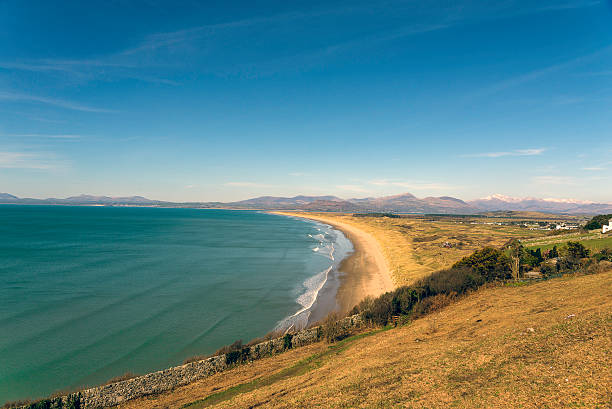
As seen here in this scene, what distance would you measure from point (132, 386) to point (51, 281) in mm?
38090

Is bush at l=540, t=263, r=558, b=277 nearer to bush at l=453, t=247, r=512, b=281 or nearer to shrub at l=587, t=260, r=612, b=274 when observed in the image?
bush at l=453, t=247, r=512, b=281

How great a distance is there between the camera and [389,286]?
139 ft

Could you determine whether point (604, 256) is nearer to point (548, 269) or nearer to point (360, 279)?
point (548, 269)

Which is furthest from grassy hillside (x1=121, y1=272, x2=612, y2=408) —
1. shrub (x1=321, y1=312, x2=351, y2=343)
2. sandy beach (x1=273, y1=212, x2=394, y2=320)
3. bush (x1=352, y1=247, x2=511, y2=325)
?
sandy beach (x1=273, y1=212, x2=394, y2=320)

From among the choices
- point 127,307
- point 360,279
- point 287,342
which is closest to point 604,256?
point 360,279

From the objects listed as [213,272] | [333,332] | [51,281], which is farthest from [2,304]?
[333,332]

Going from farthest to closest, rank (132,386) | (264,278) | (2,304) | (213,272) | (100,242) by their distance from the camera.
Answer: (100,242) < (213,272) < (264,278) < (2,304) < (132,386)

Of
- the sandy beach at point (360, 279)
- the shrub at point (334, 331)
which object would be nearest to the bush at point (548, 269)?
the sandy beach at point (360, 279)

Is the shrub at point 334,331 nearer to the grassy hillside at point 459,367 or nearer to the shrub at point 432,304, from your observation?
the grassy hillside at point 459,367

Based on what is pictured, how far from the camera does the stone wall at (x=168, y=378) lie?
16.7 m

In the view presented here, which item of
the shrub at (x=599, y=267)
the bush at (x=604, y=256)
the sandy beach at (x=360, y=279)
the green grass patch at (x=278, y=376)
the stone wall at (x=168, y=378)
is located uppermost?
the bush at (x=604, y=256)

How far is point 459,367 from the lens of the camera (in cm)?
1462

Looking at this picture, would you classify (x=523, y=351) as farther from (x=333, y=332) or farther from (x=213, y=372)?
(x=213, y=372)

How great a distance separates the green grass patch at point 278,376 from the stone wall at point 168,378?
311 cm
